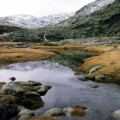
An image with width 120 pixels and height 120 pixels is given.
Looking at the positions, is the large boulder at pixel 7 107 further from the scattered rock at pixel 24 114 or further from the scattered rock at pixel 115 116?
the scattered rock at pixel 115 116

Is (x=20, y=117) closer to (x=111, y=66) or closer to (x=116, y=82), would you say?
(x=116, y=82)

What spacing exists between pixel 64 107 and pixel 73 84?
14512mm

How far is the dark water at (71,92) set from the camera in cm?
3500

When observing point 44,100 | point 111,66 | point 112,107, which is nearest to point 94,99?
point 112,107

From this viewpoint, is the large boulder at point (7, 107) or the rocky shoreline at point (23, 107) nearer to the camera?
the large boulder at point (7, 107)

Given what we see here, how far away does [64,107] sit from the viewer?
35938 mm

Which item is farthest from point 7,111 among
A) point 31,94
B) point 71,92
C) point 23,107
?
point 71,92

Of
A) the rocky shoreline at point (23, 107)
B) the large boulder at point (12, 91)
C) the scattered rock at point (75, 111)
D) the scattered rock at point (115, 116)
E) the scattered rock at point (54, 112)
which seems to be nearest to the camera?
the scattered rock at point (115, 116)

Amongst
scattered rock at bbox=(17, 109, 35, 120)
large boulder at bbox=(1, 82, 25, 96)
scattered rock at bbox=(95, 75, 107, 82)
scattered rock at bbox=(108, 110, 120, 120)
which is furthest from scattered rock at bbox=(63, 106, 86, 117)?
scattered rock at bbox=(95, 75, 107, 82)

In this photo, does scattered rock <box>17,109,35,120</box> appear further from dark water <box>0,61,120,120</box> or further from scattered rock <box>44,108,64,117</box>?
scattered rock <box>44,108,64,117</box>

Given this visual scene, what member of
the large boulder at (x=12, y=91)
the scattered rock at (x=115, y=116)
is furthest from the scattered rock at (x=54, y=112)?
the large boulder at (x=12, y=91)

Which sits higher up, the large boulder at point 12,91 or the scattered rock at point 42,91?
the large boulder at point 12,91

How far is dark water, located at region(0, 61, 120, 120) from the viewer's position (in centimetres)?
3500

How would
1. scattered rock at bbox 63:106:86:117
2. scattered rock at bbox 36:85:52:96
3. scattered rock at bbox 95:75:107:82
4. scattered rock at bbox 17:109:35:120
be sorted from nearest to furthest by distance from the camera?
scattered rock at bbox 17:109:35:120 < scattered rock at bbox 63:106:86:117 < scattered rock at bbox 36:85:52:96 < scattered rock at bbox 95:75:107:82
